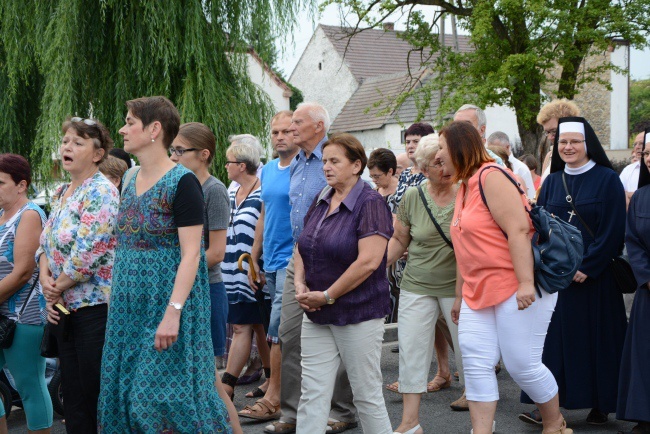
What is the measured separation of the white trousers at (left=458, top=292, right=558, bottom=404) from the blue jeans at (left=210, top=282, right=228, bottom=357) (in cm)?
164

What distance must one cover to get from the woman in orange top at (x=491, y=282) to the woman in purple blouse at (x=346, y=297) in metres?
0.49

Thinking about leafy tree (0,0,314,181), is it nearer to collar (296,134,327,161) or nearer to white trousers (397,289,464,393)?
collar (296,134,327,161)

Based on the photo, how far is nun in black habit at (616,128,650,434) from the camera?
222 inches

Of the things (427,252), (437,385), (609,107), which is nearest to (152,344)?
(427,252)

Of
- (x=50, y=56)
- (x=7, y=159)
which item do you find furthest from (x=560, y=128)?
(x=50, y=56)

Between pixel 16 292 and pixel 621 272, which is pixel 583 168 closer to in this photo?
pixel 621 272

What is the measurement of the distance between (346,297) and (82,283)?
1.48 m

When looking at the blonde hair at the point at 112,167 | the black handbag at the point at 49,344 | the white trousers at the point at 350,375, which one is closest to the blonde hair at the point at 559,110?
the white trousers at the point at 350,375

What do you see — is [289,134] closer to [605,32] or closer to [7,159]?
[7,159]

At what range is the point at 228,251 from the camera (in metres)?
7.20

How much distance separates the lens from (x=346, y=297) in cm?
500

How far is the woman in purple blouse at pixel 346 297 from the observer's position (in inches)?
196

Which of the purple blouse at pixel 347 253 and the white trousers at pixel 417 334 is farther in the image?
the white trousers at pixel 417 334

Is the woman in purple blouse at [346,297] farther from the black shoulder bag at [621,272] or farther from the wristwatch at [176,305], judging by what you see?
the black shoulder bag at [621,272]
